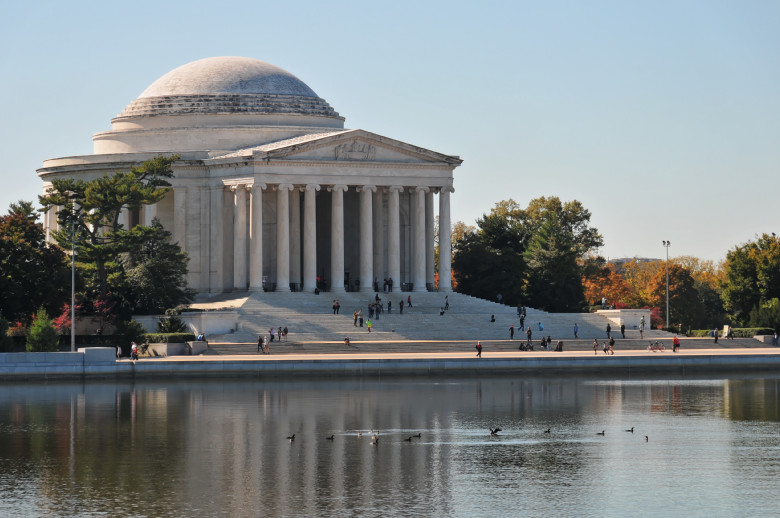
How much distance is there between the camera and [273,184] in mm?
112500

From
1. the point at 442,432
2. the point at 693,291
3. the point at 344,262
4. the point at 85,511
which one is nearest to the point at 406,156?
the point at 344,262

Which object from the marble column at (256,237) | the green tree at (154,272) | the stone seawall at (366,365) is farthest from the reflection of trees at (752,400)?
the marble column at (256,237)

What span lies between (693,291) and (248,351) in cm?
7129

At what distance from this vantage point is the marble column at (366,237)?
11550cm

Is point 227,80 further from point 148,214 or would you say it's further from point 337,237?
point 337,237

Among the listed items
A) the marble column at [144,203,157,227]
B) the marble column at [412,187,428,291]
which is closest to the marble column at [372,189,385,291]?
the marble column at [412,187,428,291]

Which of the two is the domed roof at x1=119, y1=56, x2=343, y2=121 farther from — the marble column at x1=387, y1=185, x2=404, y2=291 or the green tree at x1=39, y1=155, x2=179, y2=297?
the green tree at x1=39, y1=155, x2=179, y2=297

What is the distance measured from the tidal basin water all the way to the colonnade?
38222 mm

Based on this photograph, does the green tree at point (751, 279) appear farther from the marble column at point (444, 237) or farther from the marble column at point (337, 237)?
the marble column at point (337, 237)

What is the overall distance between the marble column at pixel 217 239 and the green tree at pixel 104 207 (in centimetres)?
867

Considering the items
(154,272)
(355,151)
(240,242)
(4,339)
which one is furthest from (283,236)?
(4,339)

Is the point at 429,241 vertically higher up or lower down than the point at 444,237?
lower down

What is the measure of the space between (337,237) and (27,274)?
1160 inches

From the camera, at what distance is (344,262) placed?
12244cm
